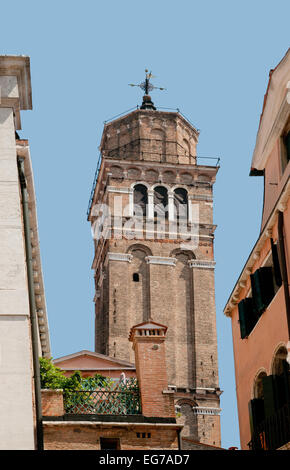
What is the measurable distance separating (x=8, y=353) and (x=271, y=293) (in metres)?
5.47

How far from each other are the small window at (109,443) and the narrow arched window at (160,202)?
4081cm

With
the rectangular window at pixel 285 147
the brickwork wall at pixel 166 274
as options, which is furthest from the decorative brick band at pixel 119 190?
the rectangular window at pixel 285 147

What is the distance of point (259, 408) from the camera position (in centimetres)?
1767

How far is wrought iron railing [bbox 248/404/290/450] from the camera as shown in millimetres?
15532

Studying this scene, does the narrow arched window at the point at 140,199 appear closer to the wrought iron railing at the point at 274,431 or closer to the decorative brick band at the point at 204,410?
the decorative brick band at the point at 204,410

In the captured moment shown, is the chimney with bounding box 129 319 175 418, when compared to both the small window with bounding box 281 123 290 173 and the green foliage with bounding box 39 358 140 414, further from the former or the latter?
the small window with bounding box 281 123 290 173

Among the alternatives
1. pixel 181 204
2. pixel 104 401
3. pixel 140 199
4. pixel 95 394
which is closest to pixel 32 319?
pixel 104 401

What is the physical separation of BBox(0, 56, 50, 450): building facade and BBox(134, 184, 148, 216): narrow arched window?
137 feet

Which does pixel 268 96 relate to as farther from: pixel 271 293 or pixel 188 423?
pixel 188 423

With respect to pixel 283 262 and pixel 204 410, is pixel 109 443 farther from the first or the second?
pixel 204 410

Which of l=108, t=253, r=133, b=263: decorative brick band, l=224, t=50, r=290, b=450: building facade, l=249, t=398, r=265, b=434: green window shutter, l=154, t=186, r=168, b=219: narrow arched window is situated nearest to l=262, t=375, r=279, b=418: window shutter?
l=224, t=50, r=290, b=450: building facade

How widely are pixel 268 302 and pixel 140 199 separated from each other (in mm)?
42503

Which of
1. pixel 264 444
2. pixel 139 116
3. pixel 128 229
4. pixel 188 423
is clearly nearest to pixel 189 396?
pixel 188 423

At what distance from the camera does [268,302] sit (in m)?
17.1
